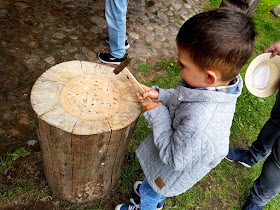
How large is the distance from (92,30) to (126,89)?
246cm

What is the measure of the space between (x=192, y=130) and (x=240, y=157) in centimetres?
192

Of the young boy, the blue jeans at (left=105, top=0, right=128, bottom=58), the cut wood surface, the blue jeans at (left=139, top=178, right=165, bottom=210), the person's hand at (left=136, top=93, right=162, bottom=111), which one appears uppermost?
the young boy

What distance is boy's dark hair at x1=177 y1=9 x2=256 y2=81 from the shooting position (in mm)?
1231

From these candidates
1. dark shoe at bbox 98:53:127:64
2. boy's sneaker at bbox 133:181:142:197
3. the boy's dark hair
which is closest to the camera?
the boy's dark hair

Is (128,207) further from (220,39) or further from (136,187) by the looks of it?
(220,39)

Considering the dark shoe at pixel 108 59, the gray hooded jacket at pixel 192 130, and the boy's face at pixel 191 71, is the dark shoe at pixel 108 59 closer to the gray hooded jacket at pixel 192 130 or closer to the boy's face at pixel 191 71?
the gray hooded jacket at pixel 192 130

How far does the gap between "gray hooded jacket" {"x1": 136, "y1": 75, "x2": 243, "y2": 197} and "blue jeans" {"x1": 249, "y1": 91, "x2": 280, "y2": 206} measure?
3.18 feet

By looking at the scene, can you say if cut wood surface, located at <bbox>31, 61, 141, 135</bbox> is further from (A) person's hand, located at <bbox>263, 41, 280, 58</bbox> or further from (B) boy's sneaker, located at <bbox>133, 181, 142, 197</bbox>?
(A) person's hand, located at <bbox>263, 41, 280, 58</bbox>

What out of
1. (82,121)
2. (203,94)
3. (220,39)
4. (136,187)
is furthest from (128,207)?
(220,39)

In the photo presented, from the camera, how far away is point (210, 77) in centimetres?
134

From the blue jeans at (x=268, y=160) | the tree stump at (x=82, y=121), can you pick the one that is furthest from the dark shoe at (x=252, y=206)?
the tree stump at (x=82, y=121)

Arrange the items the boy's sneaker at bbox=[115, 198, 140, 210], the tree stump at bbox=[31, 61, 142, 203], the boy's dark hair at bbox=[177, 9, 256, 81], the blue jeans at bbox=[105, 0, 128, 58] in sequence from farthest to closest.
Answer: the blue jeans at bbox=[105, 0, 128, 58] → the boy's sneaker at bbox=[115, 198, 140, 210] → the tree stump at bbox=[31, 61, 142, 203] → the boy's dark hair at bbox=[177, 9, 256, 81]

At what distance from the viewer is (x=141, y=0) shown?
16.5 ft

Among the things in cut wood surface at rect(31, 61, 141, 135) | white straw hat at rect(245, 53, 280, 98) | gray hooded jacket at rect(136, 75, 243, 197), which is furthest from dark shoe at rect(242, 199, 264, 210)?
cut wood surface at rect(31, 61, 141, 135)
